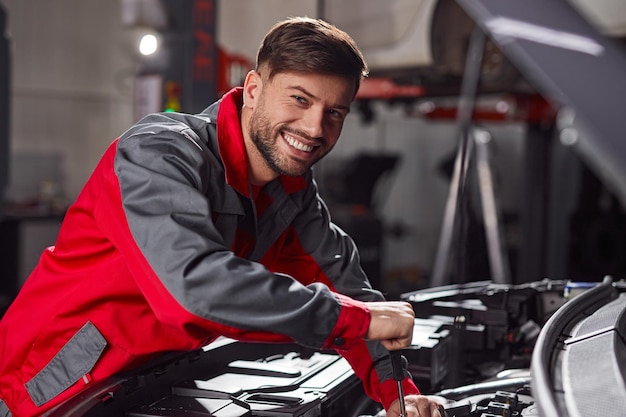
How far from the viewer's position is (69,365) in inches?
54.2

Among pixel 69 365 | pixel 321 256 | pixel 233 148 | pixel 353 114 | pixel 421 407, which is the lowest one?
pixel 421 407

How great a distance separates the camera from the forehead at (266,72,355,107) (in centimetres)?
140

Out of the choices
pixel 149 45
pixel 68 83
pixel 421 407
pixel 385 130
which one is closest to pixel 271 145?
pixel 421 407

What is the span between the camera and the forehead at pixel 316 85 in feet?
4.58

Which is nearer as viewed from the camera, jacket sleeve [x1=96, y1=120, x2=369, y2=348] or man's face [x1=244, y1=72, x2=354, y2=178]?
jacket sleeve [x1=96, y1=120, x2=369, y2=348]

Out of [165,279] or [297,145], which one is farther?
[297,145]

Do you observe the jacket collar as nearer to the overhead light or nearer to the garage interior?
the garage interior

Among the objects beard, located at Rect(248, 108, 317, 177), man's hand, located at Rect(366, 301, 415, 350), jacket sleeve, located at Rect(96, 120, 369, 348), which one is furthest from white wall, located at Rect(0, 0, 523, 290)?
man's hand, located at Rect(366, 301, 415, 350)

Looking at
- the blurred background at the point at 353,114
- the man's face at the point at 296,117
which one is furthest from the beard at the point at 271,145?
the blurred background at the point at 353,114

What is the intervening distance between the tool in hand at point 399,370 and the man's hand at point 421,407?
0.11 ft

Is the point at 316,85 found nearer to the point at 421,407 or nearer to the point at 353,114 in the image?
the point at 421,407

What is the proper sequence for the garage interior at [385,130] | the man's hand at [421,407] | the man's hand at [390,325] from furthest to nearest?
the garage interior at [385,130], the man's hand at [421,407], the man's hand at [390,325]

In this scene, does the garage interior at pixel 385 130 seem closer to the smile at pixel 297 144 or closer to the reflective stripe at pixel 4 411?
the smile at pixel 297 144

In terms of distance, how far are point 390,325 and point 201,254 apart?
0.36m
